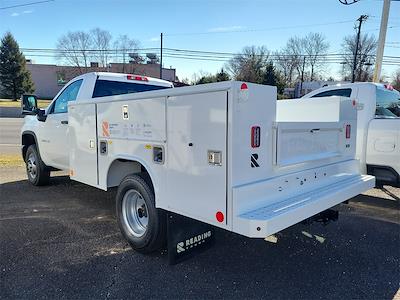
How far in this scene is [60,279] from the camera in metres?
3.43

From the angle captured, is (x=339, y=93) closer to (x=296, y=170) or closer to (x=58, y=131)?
(x=296, y=170)

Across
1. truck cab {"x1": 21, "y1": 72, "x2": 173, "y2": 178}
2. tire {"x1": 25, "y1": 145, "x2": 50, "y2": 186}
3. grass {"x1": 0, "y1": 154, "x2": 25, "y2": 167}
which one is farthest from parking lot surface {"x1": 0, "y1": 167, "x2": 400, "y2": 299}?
grass {"x1": 0, "y1": 154, "x2": 25, "y2": 167}

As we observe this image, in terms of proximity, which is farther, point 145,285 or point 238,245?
point 238,245

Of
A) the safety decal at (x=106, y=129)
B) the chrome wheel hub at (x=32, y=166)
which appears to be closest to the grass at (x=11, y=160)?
the chrome wheel hub at (x=32, y=166)

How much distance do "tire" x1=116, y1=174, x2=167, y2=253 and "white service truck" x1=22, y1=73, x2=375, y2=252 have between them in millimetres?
12

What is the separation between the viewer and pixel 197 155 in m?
3.00

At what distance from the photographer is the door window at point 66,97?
5855 mm

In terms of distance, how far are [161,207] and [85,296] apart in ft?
3.32

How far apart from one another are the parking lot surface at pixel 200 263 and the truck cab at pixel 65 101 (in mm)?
1110

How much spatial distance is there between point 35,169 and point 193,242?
481 cm

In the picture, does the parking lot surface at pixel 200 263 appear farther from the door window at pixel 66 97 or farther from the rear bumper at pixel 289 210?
Answer: the door window at pixel 66 97

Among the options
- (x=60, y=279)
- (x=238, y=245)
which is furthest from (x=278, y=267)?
(x=60, y=279)

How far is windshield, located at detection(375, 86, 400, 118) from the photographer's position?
237 inches

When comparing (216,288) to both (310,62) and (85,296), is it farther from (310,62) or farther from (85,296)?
(310,62)
